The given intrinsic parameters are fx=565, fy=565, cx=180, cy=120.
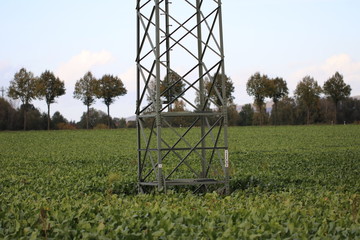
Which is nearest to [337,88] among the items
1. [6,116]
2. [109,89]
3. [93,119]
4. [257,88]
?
[257,88]

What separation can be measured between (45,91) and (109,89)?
10571mm

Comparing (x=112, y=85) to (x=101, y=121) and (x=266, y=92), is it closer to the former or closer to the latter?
(x=101, y=121)

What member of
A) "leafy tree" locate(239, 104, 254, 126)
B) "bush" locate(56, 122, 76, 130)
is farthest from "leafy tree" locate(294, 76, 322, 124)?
"bush" locate(56, 122, 76, 130)

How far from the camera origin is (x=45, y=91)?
89.2 metres

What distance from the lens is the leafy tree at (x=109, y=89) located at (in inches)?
3654

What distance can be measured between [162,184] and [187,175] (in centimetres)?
375

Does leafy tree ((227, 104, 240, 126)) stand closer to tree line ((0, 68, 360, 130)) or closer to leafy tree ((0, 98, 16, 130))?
tree line ((0, 68, 360, 130))

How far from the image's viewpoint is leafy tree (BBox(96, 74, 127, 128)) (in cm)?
9281

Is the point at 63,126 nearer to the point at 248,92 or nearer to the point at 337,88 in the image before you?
the point at 248,92

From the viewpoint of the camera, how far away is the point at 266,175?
19422 mm

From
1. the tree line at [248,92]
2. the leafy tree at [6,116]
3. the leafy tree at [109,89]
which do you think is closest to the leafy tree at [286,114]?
the tree line at [248,92]

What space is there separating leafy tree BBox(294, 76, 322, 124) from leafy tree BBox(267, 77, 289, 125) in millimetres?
2882

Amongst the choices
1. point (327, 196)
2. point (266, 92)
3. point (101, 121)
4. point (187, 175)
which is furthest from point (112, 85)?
point (327, 196)

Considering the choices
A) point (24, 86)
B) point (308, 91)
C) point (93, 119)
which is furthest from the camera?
point (93, 119)
